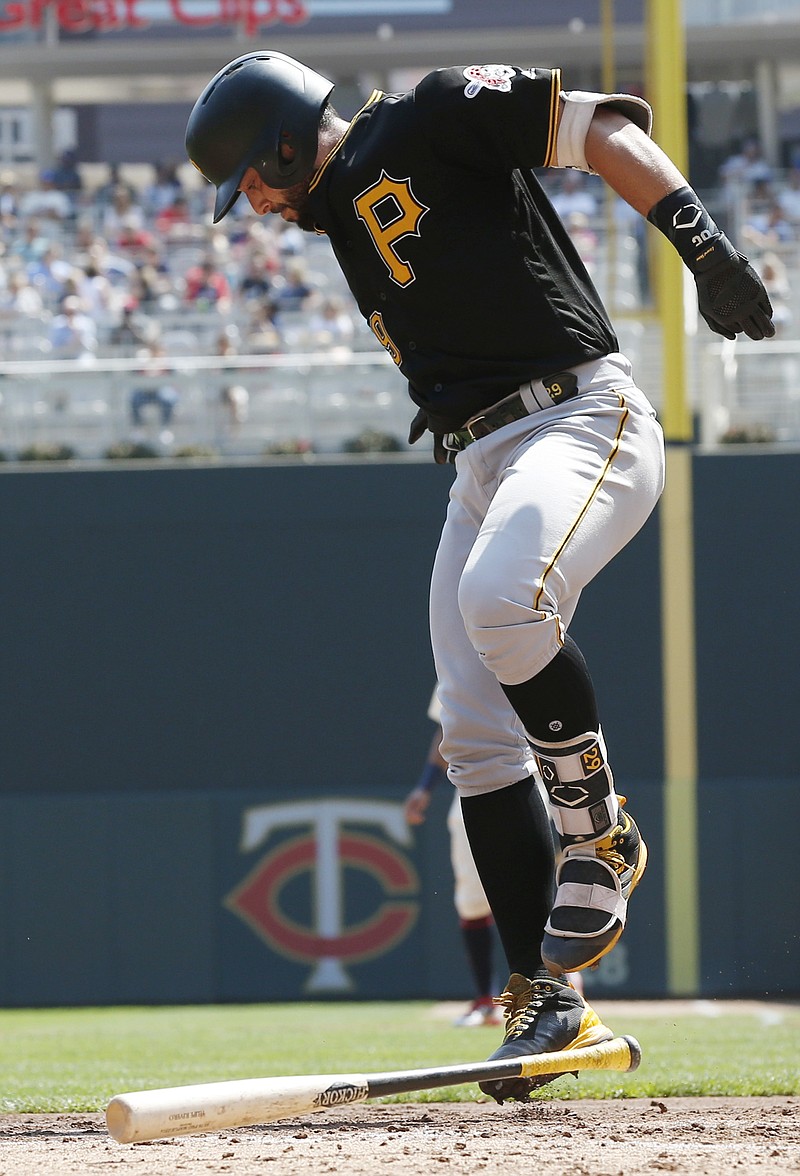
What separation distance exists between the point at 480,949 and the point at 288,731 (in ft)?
9.84

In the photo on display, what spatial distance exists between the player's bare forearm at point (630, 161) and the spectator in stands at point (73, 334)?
976cm

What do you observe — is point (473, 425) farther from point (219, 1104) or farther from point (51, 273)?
point (51, 273)

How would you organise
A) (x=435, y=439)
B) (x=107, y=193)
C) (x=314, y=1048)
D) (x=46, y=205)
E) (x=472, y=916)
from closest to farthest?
(x=435, y=439) < (x=314, y=1048) < (x=472, y=916) < (x=46, y=205) < (x=107, y=193)

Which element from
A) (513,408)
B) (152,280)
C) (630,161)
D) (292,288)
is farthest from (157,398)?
(630,161)

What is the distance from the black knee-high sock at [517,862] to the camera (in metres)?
3.68

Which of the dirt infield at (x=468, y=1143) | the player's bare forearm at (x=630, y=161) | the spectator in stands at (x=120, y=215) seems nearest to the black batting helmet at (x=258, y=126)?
A: the player's bare forearm at (x=630, y=161)

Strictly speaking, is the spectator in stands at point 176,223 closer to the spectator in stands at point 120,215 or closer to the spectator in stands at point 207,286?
the spectator in stands at point 120,215

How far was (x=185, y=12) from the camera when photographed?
2053cm

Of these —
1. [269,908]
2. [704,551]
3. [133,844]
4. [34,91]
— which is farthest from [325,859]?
[34,91]

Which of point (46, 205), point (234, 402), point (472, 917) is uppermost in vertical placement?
point (46, 205)

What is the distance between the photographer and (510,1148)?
11.6 feet

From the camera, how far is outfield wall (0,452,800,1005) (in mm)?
11047

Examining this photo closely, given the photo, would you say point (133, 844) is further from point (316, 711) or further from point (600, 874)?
point (600, 874)

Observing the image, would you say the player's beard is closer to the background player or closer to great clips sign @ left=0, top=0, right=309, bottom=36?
the background player
